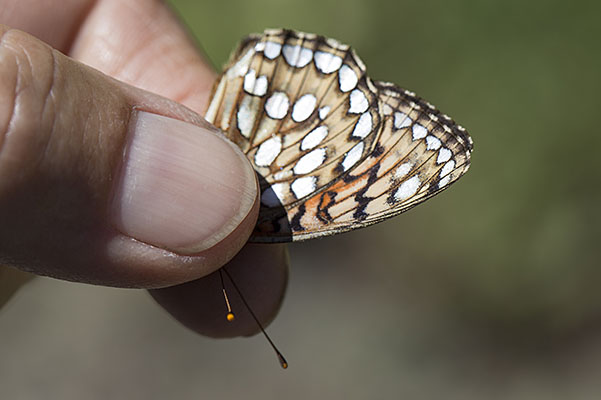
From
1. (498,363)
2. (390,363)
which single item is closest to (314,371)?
(390,363)

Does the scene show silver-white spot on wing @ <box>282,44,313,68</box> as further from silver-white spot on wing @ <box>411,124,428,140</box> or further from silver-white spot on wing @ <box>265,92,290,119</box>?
silver-white spot on wing @ <box>411,124,428,140</box>

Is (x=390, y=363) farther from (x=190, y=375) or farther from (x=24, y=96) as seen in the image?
(x=24, y=96)

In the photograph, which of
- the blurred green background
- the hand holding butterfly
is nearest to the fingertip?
the hand holding butterfly

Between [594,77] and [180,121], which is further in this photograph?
[594,77]

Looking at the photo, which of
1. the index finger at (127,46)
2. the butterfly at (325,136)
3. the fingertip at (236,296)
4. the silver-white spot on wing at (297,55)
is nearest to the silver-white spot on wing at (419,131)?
the butterfly at (325,136)

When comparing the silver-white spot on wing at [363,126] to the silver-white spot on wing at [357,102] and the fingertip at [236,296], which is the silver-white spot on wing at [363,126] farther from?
the fingertip at [236,296]
